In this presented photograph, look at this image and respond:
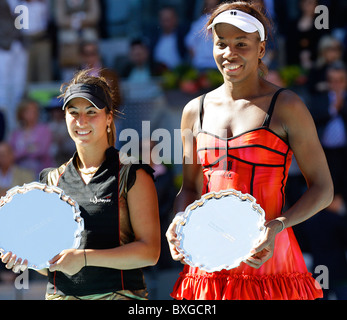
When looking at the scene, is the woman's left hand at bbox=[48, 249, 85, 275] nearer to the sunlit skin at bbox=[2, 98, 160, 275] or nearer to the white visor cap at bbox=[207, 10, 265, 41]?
the sunlit skin at bbox=[2, 98, 160, 275]

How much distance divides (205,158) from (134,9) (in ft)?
13.1

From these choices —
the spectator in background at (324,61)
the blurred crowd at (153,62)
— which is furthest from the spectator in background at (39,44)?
the spectator in background at (324,61)

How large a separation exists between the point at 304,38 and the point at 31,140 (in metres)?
2.58

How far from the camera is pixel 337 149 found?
5.39 m

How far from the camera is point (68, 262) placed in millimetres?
2451

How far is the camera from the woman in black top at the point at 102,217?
251 cm

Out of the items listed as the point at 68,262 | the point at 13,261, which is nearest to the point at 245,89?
the point at 68,262

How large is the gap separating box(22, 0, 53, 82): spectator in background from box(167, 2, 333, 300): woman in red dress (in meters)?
4.06

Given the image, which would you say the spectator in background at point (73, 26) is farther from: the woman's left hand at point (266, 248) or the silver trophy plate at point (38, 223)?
the woman's left hand at point (266, 248)

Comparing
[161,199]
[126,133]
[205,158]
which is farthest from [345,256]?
[205,158]

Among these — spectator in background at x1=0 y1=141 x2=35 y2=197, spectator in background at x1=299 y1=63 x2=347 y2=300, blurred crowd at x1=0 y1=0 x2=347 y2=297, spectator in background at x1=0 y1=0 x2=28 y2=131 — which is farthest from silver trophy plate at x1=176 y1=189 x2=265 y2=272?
spectator in background at x1=0 y1=0 x2=28 y2=131

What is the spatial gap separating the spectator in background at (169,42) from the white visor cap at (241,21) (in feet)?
10.8

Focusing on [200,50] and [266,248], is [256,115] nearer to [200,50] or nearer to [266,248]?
[266,248]
